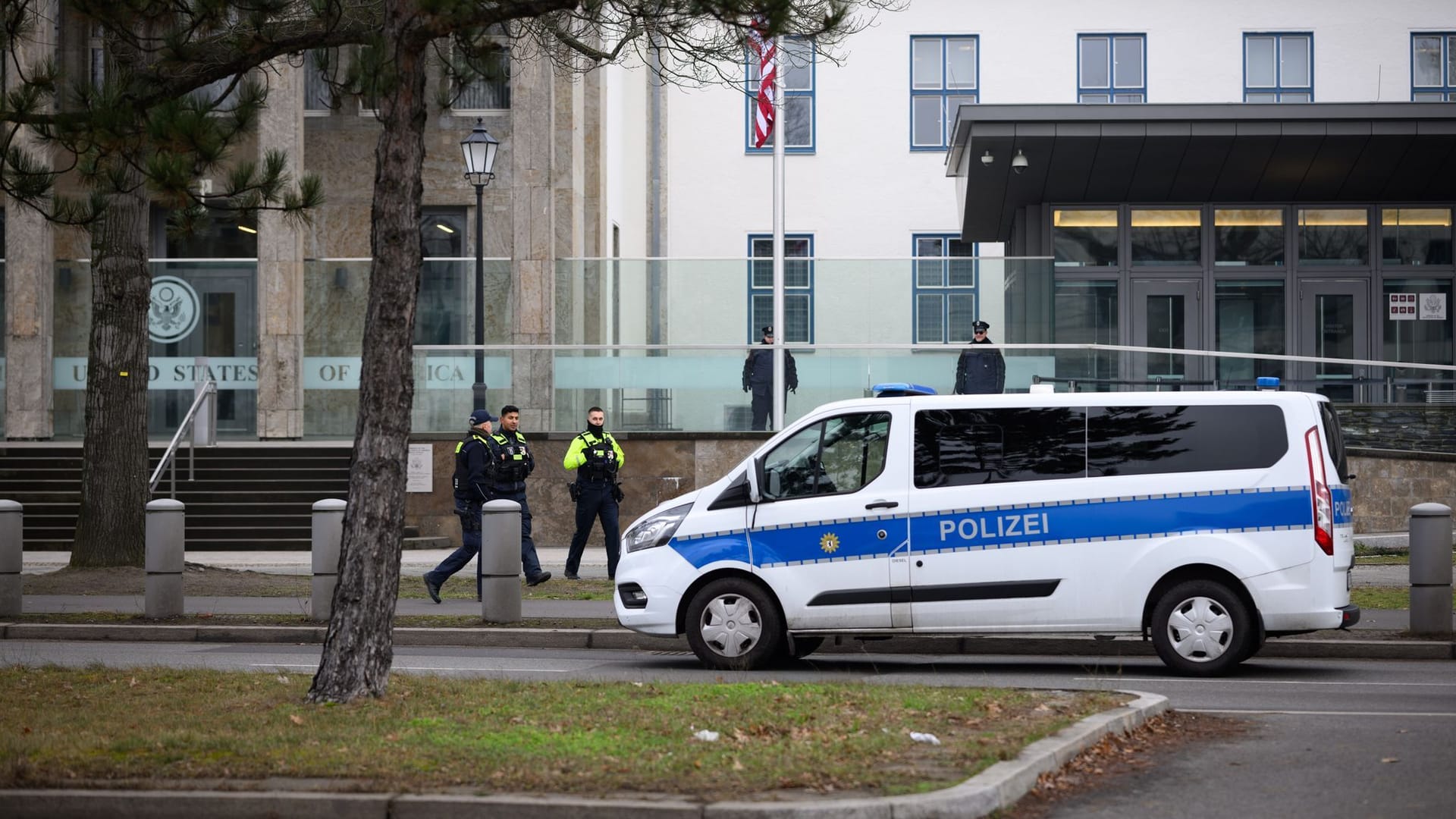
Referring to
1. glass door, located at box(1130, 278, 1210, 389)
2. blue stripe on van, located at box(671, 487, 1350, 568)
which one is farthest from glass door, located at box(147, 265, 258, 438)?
blue stripe on van, located at box(671, 487, 1350, 568)

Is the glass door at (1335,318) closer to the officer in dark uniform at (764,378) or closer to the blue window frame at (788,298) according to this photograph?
the blue window frame at (788,298)

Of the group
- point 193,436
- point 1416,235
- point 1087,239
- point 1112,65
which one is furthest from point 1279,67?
point 193,436

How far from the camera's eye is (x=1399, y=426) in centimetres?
2422

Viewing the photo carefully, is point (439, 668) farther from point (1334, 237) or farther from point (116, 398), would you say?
point (1334, 237)

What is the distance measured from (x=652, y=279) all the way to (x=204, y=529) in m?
7.85

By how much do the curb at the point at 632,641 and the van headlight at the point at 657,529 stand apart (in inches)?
54.6

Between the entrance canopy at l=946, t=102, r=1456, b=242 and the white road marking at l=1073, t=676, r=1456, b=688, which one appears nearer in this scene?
the white road marking at l=1073, t=676, r=1456, b=688

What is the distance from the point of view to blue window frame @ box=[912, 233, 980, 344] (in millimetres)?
25828

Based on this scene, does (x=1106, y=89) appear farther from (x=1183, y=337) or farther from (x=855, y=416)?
(x=855, y=416)

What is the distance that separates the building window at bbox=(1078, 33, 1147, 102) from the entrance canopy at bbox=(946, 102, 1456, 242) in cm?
1306

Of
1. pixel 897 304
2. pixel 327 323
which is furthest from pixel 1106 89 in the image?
pixel 327 323

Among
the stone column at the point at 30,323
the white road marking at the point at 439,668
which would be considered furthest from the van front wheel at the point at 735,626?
the stone column at the point at 30,323

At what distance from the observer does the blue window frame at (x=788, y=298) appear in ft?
86.3

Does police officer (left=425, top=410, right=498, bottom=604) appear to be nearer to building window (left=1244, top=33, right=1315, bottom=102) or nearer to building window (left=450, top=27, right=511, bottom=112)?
building window (left=450, top=27, right=511, bottom=112)
